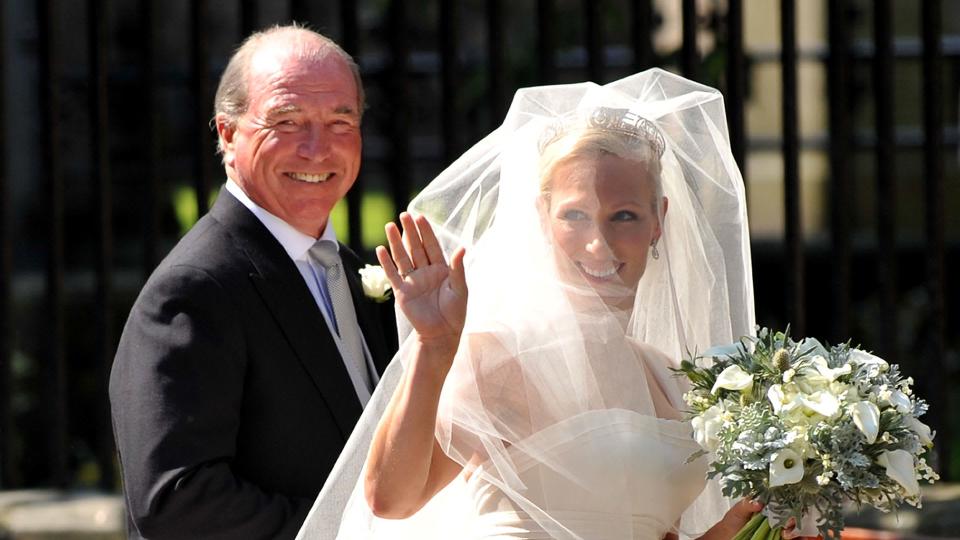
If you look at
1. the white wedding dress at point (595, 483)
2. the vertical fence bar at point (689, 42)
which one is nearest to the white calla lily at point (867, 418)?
the white wedding dress at point (595, 483)

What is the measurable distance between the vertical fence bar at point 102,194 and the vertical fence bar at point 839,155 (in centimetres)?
227

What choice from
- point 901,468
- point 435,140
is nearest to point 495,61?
point 901,468

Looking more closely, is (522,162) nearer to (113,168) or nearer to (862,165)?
(113,168)

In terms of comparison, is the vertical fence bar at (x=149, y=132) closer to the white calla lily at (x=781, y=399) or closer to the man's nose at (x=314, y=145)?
the man's nose at (x=314, y=145)

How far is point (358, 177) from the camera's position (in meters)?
4.51

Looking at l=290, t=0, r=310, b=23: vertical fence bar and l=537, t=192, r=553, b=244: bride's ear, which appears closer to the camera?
l=537, t=192, r=553, b=244: bride's ear

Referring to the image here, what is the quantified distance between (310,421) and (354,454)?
0.21 meters

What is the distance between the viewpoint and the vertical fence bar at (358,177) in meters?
4.50

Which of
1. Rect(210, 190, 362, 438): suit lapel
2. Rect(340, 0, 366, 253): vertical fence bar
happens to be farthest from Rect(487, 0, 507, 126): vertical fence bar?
Rect(210, 190, 362, 438): suit lapel

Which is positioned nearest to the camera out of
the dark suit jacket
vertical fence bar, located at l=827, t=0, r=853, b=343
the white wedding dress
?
the white wedding dress

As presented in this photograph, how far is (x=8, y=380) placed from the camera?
4.58 m

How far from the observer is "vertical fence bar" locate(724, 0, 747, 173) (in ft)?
14.8

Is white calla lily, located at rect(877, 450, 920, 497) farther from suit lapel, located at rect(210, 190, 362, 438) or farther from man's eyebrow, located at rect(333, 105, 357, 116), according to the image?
man's eyebrow, located at rect(333, 105, 357, 116)

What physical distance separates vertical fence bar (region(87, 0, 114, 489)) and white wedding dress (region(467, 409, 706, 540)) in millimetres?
2222
